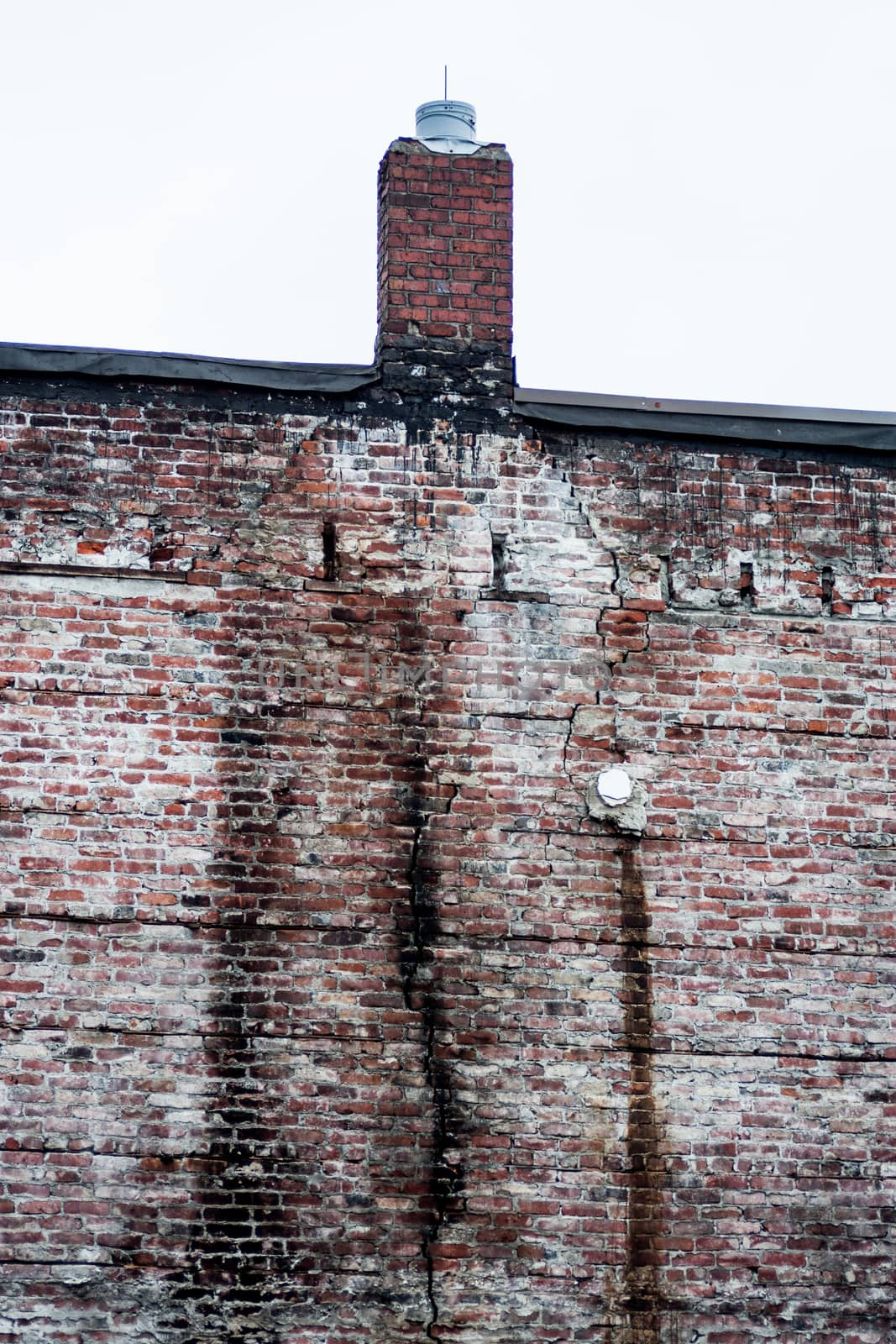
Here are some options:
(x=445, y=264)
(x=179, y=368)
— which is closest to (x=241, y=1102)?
(x=179, y=368)

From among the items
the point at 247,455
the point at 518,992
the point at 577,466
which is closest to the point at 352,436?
the point at 247,455

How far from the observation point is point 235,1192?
6832 mm

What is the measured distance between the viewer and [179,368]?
24.6 ft

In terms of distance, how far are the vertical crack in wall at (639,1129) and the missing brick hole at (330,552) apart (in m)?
1.76

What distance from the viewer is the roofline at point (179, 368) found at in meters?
7.41

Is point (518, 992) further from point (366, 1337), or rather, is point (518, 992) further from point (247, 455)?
point (247, 455)

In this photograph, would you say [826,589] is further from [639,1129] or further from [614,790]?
[639,1129]

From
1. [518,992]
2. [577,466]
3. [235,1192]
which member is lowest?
[235,1192]

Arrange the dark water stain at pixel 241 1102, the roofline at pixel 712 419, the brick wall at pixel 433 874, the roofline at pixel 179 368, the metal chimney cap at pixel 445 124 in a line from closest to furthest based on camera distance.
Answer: the dark water stain at pixel 241 1102, the brick wall at pixel 433 874, the roofline at pixel 179 368, the roofline at pixel 712 419, the metal chimney cap at pixel 445 124

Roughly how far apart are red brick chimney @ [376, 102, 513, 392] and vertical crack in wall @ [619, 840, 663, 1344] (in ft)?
7.88

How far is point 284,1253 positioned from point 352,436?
11.5 feet

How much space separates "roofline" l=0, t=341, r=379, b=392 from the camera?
292 inches

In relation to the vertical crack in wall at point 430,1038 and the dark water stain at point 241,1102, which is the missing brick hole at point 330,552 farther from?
the vertical crack in wall at point 430,1038

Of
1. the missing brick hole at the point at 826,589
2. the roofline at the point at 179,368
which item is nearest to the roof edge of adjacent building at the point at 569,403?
the roofline at the point at 179,368
